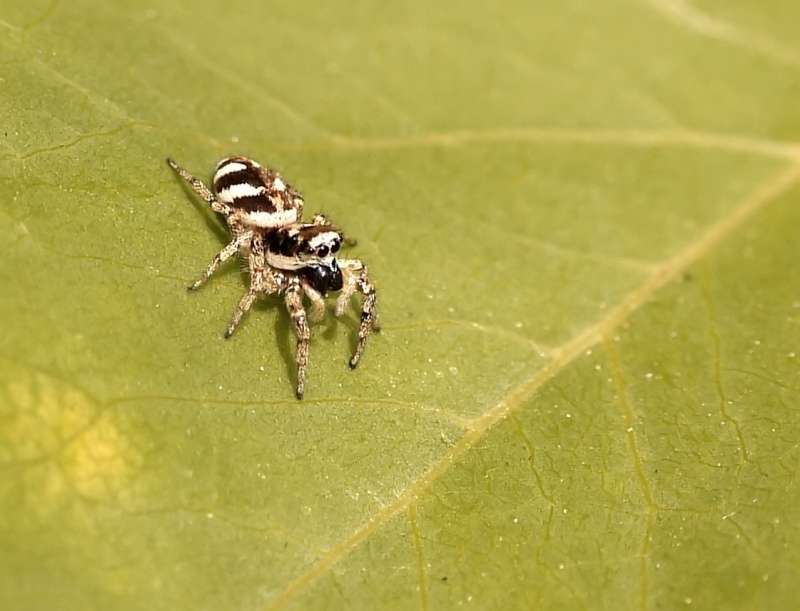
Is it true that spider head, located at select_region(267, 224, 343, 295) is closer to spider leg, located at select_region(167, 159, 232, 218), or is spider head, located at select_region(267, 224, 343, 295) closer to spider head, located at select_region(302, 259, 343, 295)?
spider head, located at select_region(302, 259, 343, 295)

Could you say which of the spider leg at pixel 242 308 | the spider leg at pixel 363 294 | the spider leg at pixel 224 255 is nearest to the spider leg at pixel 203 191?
the spider leg at pixel 224 255

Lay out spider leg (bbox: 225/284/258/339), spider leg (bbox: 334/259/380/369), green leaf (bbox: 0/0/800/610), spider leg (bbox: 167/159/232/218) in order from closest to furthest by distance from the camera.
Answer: green leaf (bbox: 0/0/800/610) < spider leg (bbox: 225/284/258/339) < spider leg (bbox: 334/259/380/369) < spider leg (bbox: 167/159/232/218)

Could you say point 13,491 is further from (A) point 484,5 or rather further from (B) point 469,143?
(A) point 484,5

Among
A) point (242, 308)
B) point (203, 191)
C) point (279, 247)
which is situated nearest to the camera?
point (242, 308)

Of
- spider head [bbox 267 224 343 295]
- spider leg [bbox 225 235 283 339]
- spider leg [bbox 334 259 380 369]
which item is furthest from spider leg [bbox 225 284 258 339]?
spider leg [bbox 334 259 380 369]

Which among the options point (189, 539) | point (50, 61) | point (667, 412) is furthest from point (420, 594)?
point (50, 61)

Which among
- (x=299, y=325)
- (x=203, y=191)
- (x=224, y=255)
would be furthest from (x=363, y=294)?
(x=203, y=191)

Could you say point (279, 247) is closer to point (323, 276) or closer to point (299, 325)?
point (323, 276)
